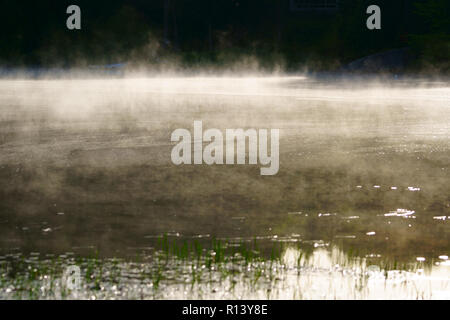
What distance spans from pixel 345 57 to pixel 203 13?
24.9ft

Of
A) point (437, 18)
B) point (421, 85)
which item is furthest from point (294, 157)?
point (437, 18)

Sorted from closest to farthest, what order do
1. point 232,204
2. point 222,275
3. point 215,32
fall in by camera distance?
point 222,275 → point 232,204 → point 215,32

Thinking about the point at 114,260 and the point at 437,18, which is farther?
the point at 437,18

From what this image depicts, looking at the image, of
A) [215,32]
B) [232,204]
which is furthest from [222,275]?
[215,32]

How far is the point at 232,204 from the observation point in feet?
27.5

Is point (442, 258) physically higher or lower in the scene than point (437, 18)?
lower

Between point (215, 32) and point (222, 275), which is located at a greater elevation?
point (215, 32)

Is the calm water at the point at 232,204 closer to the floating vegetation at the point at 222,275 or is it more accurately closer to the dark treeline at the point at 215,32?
the floating vegetation at the point at 222,275

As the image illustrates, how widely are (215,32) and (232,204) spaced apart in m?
30.2

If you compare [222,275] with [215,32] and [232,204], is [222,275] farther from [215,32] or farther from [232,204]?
[215,32]

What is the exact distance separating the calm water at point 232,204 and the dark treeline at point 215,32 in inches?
613

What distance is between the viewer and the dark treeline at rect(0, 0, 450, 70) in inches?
1265

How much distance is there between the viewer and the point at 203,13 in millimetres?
37312
